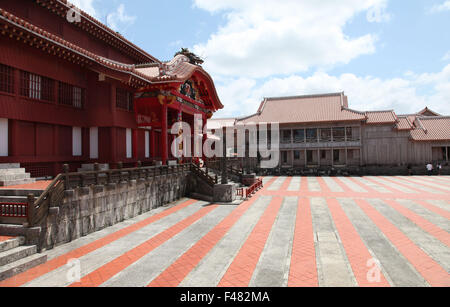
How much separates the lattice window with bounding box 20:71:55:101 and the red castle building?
40mm

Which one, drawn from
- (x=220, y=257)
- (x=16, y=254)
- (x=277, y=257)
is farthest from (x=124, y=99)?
(x=277, y=257)

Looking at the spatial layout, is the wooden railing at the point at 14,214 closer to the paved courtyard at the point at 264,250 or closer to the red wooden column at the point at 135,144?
the paved courtyard at the point at 264,250

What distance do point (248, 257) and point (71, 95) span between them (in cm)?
1144

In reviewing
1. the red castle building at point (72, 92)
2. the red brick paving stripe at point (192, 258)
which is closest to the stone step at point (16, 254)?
the red brick paving stripe at point (192, 258)

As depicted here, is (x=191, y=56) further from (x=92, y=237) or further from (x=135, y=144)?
(x=92, y=237)

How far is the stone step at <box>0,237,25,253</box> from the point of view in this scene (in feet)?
20.8

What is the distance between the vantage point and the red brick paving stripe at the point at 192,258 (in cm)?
589

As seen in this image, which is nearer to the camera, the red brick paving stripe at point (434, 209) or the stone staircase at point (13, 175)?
the stone staircase at point (13, 175)

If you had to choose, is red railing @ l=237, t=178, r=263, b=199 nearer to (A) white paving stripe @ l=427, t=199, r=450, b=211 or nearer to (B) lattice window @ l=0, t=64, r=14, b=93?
(A) white paving stripe @ l=427, t=199, r=450, b=211

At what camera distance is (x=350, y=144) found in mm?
31875

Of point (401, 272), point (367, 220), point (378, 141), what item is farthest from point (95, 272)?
point (378, 141)

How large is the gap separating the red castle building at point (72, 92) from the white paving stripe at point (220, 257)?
6.73 m
